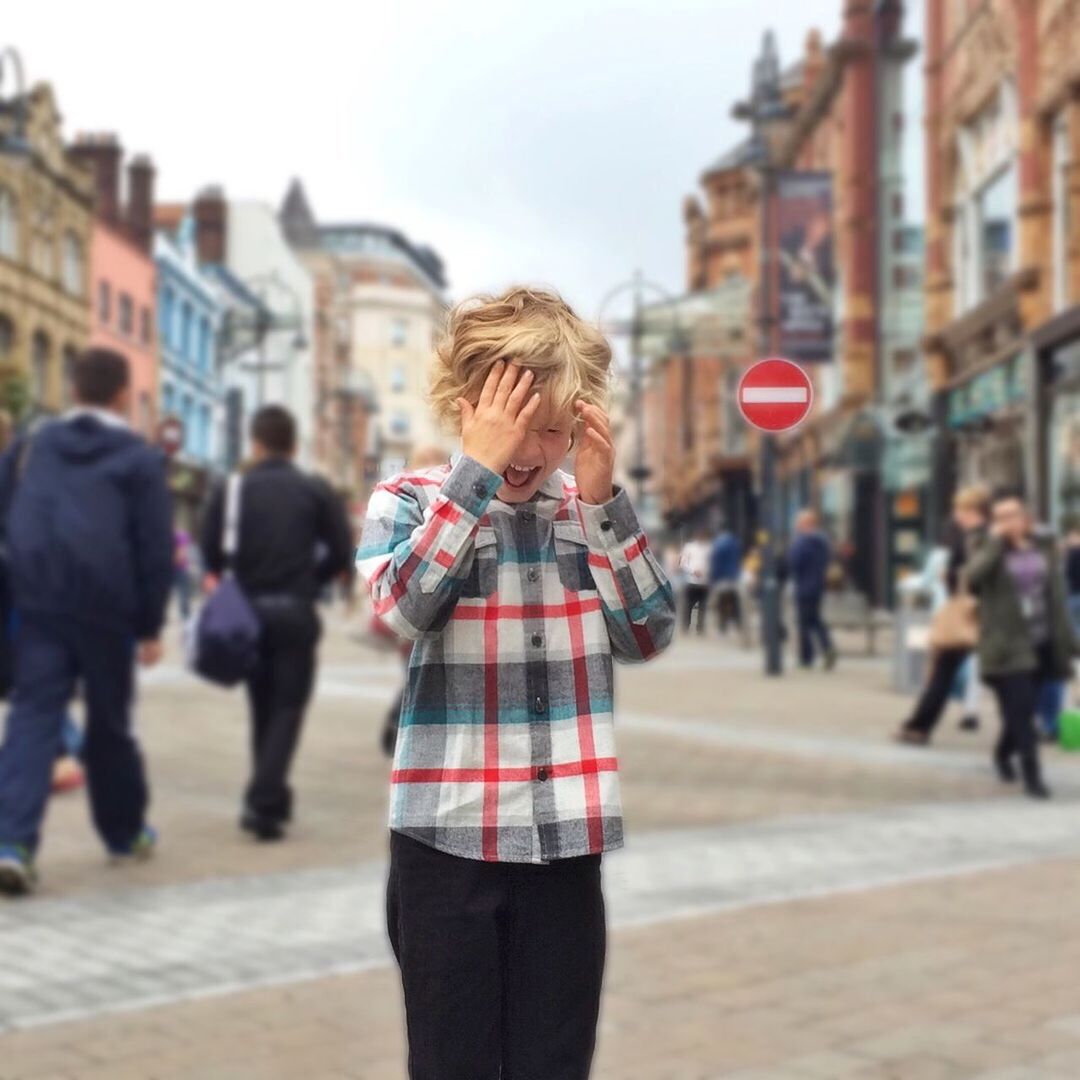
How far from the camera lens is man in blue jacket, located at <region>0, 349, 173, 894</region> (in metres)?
6.01

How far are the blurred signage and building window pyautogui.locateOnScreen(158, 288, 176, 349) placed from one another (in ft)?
147

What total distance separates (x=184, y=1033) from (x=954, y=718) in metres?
9.82

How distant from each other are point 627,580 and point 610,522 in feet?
0.29

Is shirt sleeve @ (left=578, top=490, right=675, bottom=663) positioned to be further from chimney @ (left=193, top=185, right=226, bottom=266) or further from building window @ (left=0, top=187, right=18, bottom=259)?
chimney @ (left=193, top=185, right=226, bottom=266)

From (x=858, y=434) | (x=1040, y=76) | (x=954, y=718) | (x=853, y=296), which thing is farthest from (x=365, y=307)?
(x=858, y=434)

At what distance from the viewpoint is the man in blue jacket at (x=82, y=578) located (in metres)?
6.01

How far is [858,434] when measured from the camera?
4.93m

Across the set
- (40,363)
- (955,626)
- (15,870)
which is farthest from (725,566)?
(40,363)

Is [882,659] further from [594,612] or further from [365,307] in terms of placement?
[365,307]

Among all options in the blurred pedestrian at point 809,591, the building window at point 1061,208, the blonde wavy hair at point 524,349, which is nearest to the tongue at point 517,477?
the blonde wavy hair at point 524,349

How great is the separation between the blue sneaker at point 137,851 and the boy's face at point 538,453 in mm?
4682

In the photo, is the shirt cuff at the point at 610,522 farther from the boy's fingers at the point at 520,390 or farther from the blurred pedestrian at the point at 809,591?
the blurred pedestrian at the point at 809,591

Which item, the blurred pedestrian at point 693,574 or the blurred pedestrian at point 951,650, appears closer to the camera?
the blurred pedestrian at point 693,574

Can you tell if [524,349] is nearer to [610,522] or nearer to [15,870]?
[610,522]
